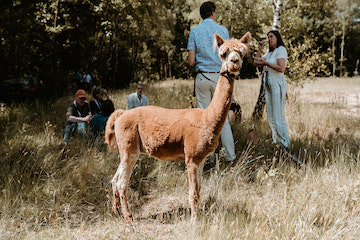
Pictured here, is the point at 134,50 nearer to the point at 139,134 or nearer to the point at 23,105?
the point at 23,105

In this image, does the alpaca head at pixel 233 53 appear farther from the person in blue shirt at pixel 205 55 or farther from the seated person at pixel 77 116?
the seated person at pixel 77 116

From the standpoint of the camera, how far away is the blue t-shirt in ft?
13.5

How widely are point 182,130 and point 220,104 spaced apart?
1.63 ft

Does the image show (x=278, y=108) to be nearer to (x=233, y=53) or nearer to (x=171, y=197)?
(x=171, y=197)

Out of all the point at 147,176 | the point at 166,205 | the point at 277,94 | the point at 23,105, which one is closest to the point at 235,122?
the point at 277,94

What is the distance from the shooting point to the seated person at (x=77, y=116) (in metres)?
5.47

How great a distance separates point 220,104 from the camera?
8.56 feet

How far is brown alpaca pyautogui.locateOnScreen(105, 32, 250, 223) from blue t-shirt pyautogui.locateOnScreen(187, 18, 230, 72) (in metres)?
1.47

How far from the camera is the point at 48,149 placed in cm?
484

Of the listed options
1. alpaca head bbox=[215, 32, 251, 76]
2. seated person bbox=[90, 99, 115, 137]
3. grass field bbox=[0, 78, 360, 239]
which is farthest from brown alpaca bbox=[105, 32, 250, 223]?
seated person bbox=[90, 99, 115, 137]

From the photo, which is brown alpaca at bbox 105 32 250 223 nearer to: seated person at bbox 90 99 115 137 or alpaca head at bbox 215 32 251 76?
alpaca head at bbox 215 32 251 76

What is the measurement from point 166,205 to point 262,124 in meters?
3.92

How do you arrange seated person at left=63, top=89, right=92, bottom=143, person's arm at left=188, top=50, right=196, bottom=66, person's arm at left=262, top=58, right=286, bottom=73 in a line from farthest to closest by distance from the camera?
seated person at left=63, top=89, right=92, bottom=143, person's arm at left=262, top=58, right=286, bottom=73, person's arm at left=188, top=50, right=196, bottom=66

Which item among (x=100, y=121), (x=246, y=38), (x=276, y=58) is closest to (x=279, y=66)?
(x=276, y=58)
